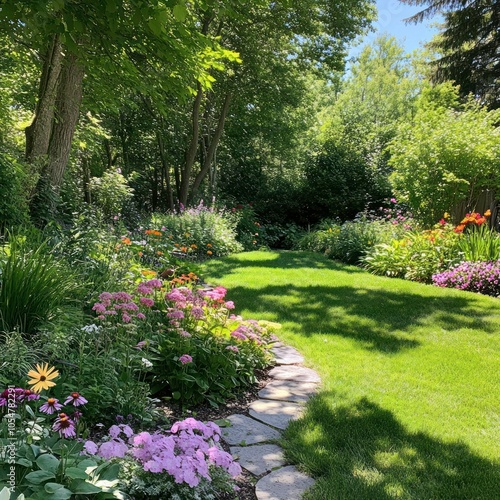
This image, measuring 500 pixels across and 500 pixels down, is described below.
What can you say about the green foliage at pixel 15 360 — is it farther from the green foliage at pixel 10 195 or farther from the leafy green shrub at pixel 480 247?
the leafy green shrub at pixel 480 247

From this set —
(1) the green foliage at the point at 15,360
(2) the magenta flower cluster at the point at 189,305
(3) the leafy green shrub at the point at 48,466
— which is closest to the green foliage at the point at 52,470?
(3) the leafy green shrub at the point at 48,466

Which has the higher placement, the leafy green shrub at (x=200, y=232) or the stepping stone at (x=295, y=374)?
the leafy green shrub at (x=200, y=232)

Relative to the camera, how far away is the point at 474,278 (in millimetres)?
6379

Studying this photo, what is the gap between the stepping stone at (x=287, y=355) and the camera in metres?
3.86

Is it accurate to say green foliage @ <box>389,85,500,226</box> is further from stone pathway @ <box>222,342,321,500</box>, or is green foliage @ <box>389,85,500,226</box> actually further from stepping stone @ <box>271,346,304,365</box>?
stone pathway @ <box>222,342,321,500</box>

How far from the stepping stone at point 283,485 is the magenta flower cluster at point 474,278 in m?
5.04

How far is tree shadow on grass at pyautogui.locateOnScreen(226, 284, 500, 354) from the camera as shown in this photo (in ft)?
15.0

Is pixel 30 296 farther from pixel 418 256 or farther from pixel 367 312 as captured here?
pixel 418 256

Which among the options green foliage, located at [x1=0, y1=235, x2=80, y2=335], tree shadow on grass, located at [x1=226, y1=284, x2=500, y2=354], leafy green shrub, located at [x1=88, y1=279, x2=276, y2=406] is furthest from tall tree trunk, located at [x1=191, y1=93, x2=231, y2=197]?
green foliage, located at [x1=0, y1=235, x2=80, y2=335]

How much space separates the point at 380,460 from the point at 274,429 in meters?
0.66

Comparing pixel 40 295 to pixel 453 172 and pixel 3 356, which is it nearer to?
pixel 3 356

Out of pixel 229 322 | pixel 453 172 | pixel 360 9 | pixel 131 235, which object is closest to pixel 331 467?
pixel 229 322

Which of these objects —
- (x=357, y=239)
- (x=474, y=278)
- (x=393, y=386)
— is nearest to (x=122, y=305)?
(x=393, y=386)

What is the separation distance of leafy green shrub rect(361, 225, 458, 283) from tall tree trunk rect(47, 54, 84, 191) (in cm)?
563
